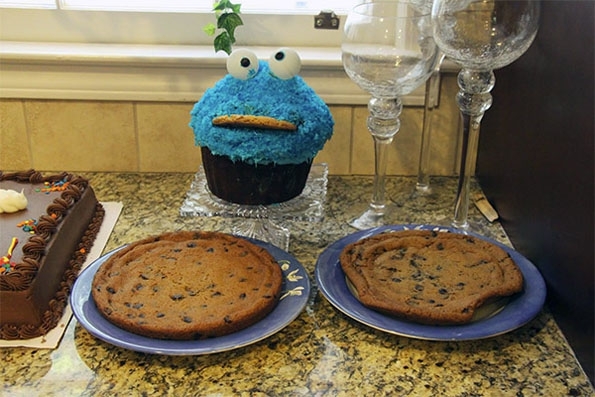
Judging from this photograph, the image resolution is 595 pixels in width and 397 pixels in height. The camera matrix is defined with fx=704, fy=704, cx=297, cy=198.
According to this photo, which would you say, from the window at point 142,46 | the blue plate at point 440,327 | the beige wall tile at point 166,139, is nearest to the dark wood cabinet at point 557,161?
the blue plate at point 440,327

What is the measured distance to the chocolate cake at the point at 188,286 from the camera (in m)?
0.80

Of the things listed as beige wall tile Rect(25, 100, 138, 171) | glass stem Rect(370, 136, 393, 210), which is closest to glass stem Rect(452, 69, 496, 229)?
glass stem Rect(370, 136, 393, 210)

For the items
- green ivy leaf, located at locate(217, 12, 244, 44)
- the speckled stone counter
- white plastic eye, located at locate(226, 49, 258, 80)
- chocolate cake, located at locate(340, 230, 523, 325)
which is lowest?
the speckled stone counter

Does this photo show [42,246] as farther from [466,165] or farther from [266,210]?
[466,165]

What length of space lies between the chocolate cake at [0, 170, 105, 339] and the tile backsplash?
203mm

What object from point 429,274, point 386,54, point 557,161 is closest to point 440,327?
point 429,274

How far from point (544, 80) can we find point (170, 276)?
0.57m

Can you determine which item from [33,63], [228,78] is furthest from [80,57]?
[228,78]

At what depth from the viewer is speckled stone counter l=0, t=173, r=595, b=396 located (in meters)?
0.78

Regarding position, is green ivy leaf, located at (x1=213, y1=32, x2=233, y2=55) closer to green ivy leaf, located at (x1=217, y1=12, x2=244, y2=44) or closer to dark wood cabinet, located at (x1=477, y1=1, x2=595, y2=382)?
green ivy leaf, located at (x1=217, y1=12, x2=244, y2=44)

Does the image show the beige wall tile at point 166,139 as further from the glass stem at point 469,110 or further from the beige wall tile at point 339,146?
the glass stem at point 469,110

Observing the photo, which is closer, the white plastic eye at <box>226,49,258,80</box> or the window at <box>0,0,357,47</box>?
the white plastic eye at <box>226,49,258,80</box>

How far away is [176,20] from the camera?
1297 millimetres

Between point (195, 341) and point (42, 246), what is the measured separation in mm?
242
